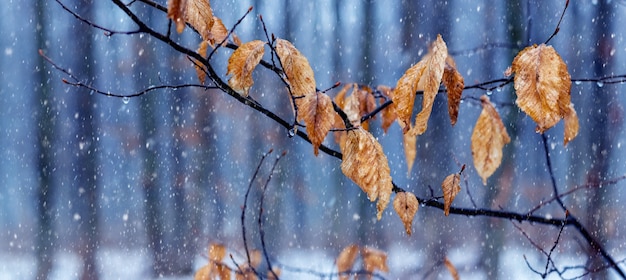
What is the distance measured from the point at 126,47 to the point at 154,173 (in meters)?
0.98

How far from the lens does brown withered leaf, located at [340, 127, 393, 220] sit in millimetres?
718

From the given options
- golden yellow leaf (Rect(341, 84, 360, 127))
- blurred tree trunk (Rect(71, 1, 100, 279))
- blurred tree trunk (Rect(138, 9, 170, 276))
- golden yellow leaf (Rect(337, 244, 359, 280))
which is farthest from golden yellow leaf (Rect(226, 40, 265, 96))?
blurred tree trunk (Rect(71, 1, 100, 279))

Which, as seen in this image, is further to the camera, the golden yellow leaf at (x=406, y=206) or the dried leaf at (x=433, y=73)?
Result: the golden yellow leaf at (x=406, y=206)

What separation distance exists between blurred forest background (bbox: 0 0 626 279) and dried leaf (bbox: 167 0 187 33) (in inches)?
121

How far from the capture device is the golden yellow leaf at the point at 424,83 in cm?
64

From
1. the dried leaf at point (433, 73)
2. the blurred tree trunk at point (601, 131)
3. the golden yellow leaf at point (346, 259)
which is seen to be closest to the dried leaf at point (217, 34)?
the dried leaf at point (433, 73)

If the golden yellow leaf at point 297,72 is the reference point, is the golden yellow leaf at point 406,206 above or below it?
below

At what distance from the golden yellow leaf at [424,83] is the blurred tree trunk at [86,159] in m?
3.67

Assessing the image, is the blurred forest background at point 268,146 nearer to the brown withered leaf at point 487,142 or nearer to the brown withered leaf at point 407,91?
the brown withered leaf at point 487,142

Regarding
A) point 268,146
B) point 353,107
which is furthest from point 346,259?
point 268,146

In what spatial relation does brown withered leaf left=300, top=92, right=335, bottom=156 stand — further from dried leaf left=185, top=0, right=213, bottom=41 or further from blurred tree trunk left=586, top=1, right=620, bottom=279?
blurred tree trunk left=586, top=1, right=620, bottom=279

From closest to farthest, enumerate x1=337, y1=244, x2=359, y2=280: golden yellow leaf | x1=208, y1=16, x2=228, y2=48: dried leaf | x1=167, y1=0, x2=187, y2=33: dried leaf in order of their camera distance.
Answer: x1=167, y1=0, x2=187, y2=33: dried leaf → x1=208, y1=16, x2=228, y2=48: dried leaf → x1=337, y1=244, x2=359, y2=280: golden yellow leaf

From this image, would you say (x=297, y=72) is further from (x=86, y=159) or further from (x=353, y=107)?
(x=86, y=159)

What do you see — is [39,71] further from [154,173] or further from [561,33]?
[561,33]
